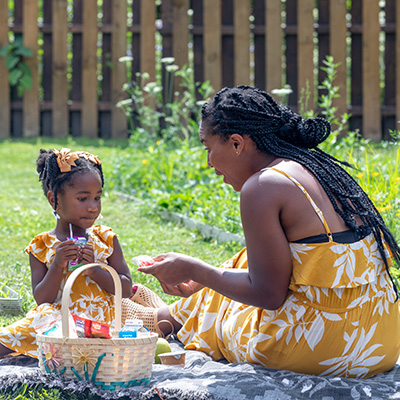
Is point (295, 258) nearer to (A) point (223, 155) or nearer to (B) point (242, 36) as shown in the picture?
Result: (A) point (223, 155)

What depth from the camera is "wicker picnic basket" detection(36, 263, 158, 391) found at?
2.44 metres

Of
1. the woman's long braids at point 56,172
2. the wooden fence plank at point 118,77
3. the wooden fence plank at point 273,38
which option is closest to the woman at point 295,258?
the woman's long braids at point 56,172

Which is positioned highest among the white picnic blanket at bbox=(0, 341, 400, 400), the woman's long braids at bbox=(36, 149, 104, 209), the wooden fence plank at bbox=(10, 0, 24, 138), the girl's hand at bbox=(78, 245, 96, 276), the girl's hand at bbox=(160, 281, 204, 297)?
the wooden fence plank at bbox=(10, 0, 24, 138)

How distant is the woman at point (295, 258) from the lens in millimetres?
2496

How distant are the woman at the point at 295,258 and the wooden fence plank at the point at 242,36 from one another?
5836mm

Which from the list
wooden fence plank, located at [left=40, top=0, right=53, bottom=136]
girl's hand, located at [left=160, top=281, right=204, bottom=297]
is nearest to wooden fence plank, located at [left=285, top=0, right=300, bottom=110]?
wooden fence plank, located at [left=40, top=0, right=53, bottom=136]

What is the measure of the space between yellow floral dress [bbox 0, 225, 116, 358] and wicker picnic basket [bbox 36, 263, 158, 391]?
0.51 metres

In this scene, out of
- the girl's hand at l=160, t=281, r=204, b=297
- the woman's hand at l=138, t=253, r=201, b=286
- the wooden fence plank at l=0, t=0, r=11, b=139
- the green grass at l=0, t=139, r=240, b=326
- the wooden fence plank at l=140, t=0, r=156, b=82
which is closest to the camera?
the woman's hand at l=138, t=253, r=201, b=286

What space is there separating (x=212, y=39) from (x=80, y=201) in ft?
18.7

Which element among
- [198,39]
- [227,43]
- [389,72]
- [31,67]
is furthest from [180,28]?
[389,72]

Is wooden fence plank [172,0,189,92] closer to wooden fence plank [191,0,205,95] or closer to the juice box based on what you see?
wooden fence plank [191,0,205,95]

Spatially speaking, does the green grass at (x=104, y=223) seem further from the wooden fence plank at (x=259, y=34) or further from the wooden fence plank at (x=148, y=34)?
the wooden fence plank at (x=259, y=34)

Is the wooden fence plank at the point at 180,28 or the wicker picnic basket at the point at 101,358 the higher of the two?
the wooden fence plank at the point at 180,28

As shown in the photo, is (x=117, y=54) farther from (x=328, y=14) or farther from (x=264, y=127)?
(x=264, y=127)
